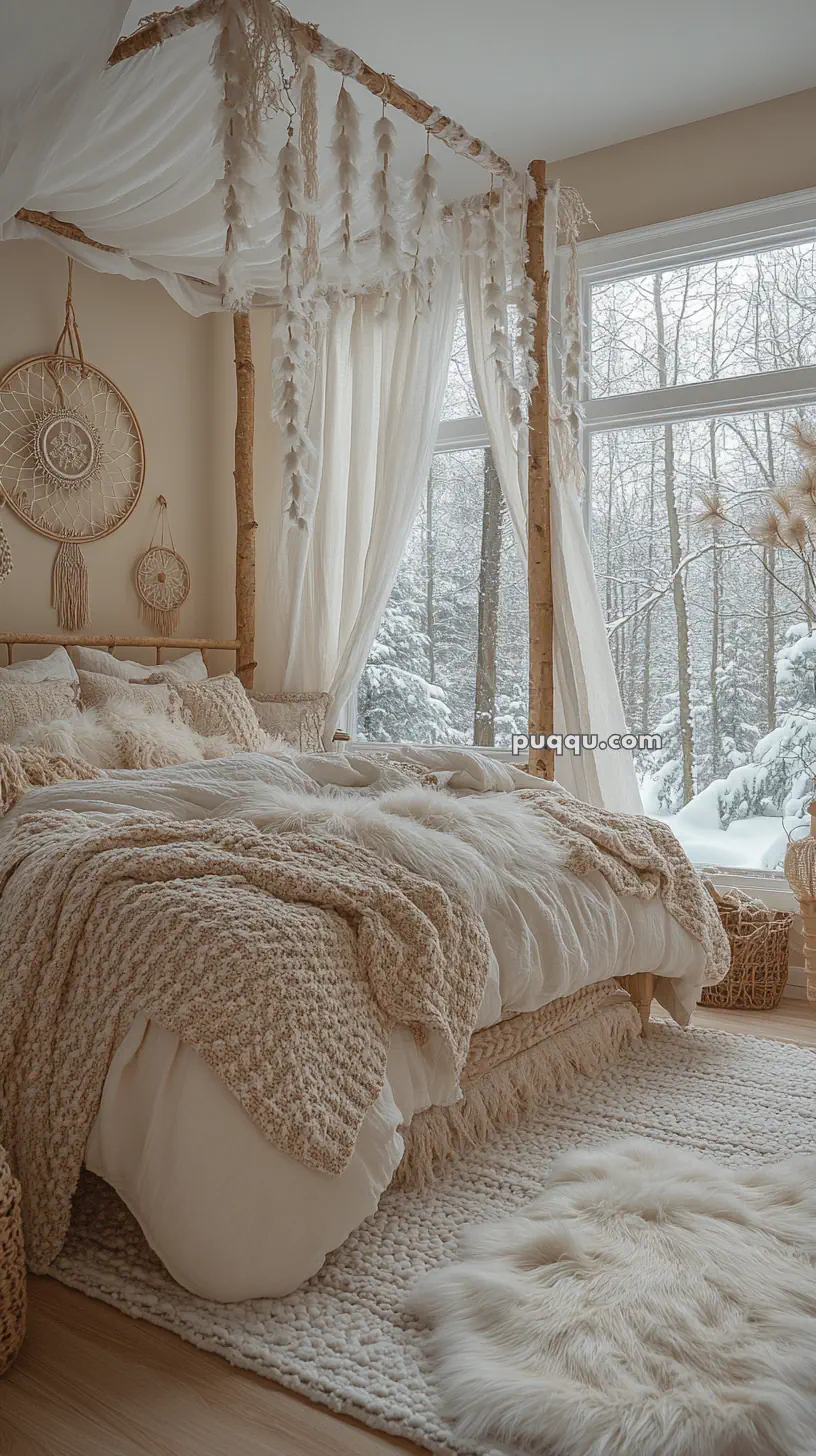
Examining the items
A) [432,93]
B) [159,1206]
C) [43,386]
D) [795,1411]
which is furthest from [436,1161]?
[432,93]

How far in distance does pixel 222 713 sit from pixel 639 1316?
264 centimetres

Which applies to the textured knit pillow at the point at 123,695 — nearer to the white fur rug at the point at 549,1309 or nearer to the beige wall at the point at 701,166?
the white fur rug at the point at 549,1309

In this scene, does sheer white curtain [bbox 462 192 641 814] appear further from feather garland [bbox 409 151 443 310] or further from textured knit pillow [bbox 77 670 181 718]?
textured knit pillow [bbox 77 670 181 718]


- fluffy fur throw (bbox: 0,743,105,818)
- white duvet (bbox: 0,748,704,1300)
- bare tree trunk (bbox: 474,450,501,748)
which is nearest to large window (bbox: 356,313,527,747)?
bare tree trunk (bbox: 474,450,501,748)

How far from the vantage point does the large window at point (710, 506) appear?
13.4 ft

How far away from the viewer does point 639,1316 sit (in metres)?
1.66

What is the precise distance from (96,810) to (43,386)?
2.32m

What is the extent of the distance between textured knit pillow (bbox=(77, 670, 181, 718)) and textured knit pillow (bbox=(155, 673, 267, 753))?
8 cm

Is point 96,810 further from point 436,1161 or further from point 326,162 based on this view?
point 326,162

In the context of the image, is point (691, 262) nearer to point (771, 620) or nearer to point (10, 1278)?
point (771, 620)

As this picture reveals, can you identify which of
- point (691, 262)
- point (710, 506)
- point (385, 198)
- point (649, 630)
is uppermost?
point (691, 262)

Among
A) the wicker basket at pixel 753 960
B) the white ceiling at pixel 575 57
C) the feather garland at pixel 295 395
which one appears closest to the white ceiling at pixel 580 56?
the white ceiling at pixel 575 57

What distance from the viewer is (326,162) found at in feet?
12.9

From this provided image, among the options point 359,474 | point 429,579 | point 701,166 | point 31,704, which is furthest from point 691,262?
point 31,704
